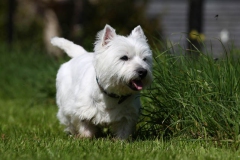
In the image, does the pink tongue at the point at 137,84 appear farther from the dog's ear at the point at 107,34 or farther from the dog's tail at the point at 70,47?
the dog's tail at the point at 70,47

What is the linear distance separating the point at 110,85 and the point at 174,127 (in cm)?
83

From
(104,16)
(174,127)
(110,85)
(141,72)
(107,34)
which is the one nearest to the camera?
(141,72)

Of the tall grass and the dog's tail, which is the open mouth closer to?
the tall grass

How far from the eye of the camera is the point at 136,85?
539cm

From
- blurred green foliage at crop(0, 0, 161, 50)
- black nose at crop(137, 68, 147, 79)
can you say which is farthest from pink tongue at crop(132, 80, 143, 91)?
blurred green foliage at crop(0, 0, 161, 50)

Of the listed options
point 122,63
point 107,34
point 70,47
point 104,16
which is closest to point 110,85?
point 122,63

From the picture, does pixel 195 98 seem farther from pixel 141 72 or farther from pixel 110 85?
pixel 110 85

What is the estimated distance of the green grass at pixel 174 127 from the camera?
187 inches

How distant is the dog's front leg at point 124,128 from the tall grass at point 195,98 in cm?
24

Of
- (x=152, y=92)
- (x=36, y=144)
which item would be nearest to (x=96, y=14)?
(x=152, y=92)

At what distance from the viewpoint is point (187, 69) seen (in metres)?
5.93

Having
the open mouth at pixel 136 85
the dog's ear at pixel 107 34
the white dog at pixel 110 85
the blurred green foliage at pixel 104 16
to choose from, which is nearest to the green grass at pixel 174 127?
the white dog at pixel 110 85

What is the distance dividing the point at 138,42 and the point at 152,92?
1.10 m

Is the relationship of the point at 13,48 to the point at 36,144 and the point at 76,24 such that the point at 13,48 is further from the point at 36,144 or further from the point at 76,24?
the point at 36,144
